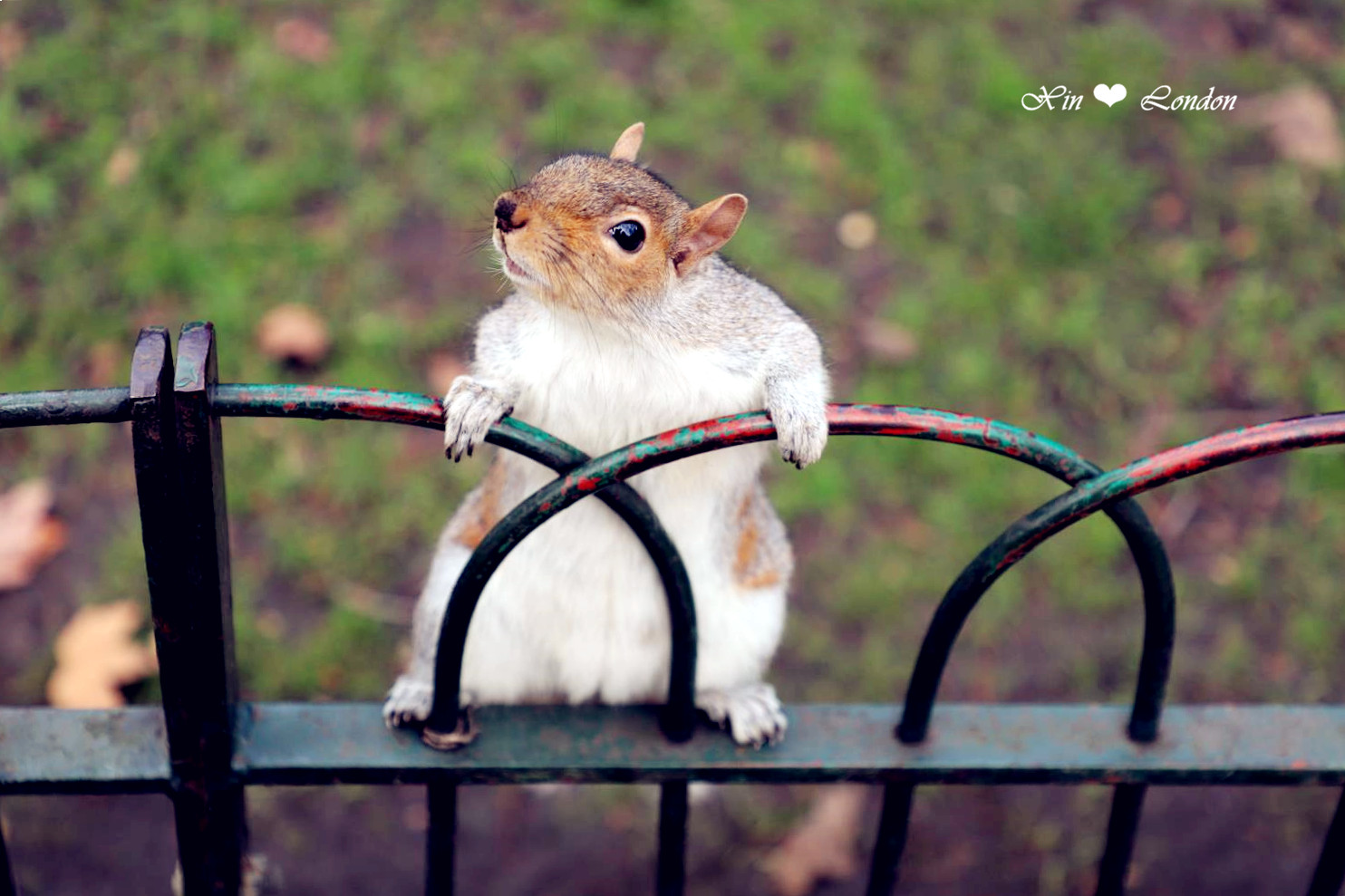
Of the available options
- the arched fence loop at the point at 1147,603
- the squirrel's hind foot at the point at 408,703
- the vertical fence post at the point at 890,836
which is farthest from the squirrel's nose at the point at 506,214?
the vertical fence post at the point at 890,836

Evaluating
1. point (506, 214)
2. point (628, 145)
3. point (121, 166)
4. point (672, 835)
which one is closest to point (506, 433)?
point (506, 214)

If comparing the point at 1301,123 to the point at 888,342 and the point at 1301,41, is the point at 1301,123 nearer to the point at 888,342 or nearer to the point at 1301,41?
the point at 1301,41

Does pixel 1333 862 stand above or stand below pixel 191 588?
below

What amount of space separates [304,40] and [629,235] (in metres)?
2.40

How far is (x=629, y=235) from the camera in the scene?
156cm

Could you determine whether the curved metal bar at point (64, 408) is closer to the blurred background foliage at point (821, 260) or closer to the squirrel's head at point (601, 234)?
the squirrel's head at point (601, 234)

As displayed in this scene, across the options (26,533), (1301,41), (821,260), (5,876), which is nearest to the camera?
(5,876)

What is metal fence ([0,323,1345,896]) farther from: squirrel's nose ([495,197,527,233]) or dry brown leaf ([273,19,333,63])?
dry brown leaf ([273,19,333,63])

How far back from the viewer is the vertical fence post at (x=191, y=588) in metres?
1.07

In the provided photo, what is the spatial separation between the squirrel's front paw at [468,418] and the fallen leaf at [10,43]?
2810 mm

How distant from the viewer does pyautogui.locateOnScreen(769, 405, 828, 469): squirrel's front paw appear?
4.26ft

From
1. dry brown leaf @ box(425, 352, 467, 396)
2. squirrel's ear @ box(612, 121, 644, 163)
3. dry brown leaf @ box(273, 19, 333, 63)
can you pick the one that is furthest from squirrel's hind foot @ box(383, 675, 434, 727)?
dry brown leaf @ box(273, 19, 333, 63)

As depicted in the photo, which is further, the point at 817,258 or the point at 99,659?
the point at 817,258

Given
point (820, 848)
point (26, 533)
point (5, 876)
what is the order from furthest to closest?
1. point (26, 533)
2. point (820, 848)
3. point (5, 876)
